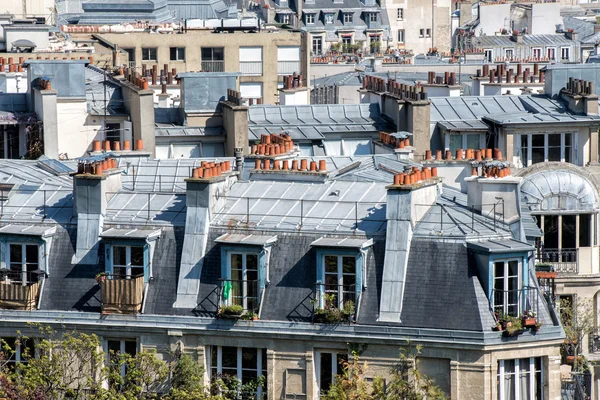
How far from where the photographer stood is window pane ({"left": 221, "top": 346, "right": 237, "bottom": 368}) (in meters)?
55.6

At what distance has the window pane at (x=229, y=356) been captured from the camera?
55.6 m

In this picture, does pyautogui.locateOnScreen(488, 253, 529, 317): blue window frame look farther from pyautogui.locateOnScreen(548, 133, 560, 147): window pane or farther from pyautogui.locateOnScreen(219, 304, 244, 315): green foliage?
pyautogui.locateOnScreen(548, 133, 560, 147): window pane

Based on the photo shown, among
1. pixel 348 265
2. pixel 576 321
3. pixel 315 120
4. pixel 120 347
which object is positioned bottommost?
pixel 576 321

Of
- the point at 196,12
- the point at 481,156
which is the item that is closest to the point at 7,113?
the point at 481,156

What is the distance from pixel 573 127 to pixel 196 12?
69.0m

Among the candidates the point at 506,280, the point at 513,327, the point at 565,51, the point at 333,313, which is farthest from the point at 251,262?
the point at 565,51

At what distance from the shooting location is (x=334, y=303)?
180ft

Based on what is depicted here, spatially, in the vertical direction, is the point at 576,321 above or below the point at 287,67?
below

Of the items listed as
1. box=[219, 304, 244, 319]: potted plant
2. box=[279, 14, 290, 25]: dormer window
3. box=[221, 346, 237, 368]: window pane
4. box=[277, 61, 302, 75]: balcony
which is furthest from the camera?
box=[279, 14, 290, 25]: dormer window

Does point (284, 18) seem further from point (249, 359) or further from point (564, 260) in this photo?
point (249, 359)

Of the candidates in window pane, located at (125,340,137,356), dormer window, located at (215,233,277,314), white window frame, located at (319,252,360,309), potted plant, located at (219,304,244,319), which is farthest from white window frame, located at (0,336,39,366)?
white window frame, located at (319,252,360,309)

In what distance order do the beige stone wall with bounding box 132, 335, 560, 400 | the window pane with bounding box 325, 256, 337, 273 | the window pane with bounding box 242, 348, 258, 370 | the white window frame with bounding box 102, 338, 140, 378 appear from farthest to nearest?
the white window frame with bounding box 102, 338, 140, 378, the window pane with bounding box 242, 348, 258, 370, the window pane with bounding box 325, 256, 337, 273, the beige stone wall with bounding box 132, 335, 560, 400

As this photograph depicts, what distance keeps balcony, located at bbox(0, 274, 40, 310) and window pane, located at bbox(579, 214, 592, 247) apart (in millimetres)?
27028

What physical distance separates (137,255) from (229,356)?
13.1 feet
